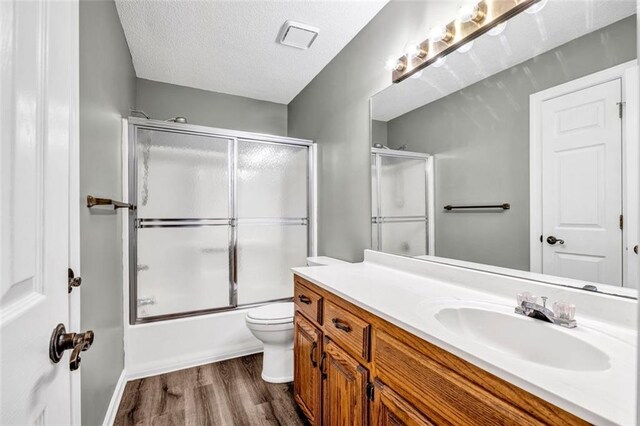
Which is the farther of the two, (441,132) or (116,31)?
(116,31)

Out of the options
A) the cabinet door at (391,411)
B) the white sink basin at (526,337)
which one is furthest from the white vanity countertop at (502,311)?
the cabinet door at (391,411)

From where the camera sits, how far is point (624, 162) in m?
0.89

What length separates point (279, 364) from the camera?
2082 mm

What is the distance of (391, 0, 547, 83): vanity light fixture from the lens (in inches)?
47.0

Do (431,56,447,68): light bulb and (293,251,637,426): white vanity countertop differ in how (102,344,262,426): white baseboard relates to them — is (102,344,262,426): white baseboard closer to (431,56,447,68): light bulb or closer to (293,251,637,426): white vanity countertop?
(293,251,637,426): white vanity countertop

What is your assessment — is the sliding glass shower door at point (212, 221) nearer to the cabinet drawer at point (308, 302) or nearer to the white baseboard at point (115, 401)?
the white baseboard at point (115, 401)

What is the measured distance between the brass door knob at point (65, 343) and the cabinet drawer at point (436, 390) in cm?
82

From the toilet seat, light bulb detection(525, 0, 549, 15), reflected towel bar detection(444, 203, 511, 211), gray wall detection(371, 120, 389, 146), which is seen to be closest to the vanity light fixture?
light bulb detection(525, 0, 549, 15)

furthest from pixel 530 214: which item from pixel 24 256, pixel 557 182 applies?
pixel 24 256

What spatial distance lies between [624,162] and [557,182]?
7.4 inches

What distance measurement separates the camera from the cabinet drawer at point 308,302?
1.45 meters

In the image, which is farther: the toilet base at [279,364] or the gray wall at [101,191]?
the toilet base at [279,364]

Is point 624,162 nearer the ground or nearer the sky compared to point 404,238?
nearer the sky

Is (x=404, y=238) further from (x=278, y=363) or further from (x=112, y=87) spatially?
(x=112, y=87)
